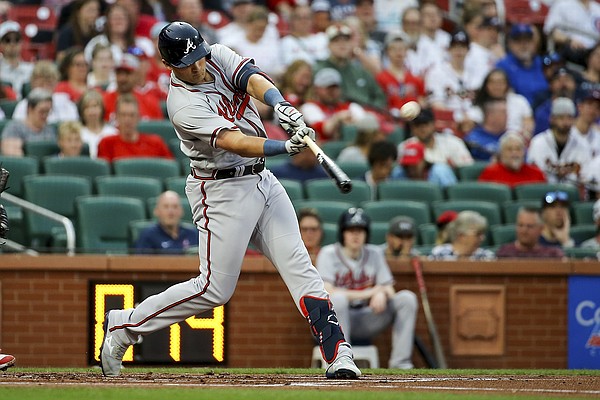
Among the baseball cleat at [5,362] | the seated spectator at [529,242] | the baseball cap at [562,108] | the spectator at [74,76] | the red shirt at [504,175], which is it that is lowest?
the baseball cleat at [5,362]

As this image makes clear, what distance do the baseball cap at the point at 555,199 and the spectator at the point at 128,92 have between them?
410 centimetres

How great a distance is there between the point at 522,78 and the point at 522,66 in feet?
0.48

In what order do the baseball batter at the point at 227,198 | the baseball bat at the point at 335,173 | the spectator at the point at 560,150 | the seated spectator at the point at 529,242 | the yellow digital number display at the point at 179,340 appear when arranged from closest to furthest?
1. the baseball bat at the point at 335,173
2. the baseball batter at the point at 227,198
3. the yellow digital number display at the point at 179,340
4. the seated spectator at the point at 529,242
5. the spectator at the point at 560,150

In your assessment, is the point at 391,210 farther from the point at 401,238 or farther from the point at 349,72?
the point at 349,72

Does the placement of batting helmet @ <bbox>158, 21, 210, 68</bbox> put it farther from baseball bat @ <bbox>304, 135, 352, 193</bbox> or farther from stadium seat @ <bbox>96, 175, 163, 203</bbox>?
stadium seat @ <bbox>96, 175, 163, 203</bbox>

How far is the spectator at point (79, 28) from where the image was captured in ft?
43.1

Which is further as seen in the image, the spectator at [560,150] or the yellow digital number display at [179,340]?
the spectator at [560,150]

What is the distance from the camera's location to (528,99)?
46.6 ft

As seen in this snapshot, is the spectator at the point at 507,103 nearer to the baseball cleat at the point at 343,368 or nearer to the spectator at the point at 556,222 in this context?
the spectator at the point at 556,222

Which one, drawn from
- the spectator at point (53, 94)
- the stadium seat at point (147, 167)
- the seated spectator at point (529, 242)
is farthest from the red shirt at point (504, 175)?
the spectator at point (53, 94)

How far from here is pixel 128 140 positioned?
1127cm

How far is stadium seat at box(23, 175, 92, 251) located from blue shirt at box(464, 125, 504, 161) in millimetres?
4368

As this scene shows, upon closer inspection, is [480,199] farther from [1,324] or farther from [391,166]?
[1,324]

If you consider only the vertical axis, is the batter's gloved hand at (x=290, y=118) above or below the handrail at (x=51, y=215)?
above
